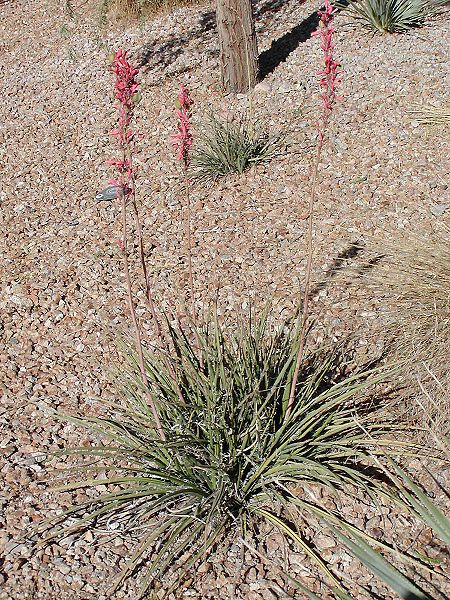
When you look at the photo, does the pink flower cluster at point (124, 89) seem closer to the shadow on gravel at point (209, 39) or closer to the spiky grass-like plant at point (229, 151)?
the spiky grass-like plant at point (229, 151)

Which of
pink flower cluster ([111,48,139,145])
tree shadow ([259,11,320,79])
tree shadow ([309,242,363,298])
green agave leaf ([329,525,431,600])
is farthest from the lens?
tree shadow ([259,11,320,79])

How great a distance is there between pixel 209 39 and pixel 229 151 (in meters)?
3.02

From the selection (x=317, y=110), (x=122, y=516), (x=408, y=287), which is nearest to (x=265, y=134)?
(x=317, y=110)

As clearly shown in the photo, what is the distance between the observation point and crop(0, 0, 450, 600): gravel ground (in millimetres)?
3012

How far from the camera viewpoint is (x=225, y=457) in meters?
3.07

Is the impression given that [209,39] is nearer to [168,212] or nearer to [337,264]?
[168,212]

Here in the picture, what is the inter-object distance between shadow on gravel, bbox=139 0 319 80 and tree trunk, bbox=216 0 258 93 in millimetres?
302

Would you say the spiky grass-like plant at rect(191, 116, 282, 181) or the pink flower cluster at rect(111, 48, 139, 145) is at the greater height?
the pink flower cluster at rect(111, 48, 139, 145)

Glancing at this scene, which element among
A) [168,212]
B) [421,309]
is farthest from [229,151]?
[421,309]

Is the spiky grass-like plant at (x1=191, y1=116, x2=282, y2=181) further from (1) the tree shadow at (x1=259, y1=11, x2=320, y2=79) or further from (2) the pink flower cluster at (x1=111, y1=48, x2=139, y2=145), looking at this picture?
(2) the pink flower cluster at (x1=111, y1=48, x2=139, y2=145)

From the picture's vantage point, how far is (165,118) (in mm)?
6961

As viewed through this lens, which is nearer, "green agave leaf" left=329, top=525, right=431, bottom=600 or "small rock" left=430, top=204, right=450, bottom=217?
"green agave leaf" left=329, top=525, right=431, bottom=600

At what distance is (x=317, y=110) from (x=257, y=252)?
7.04ft

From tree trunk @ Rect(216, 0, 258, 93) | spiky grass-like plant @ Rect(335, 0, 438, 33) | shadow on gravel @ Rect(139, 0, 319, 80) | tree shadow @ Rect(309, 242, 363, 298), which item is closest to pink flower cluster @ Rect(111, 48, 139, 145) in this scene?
tree shadow @ Rect(309, 242, 363, 298)
